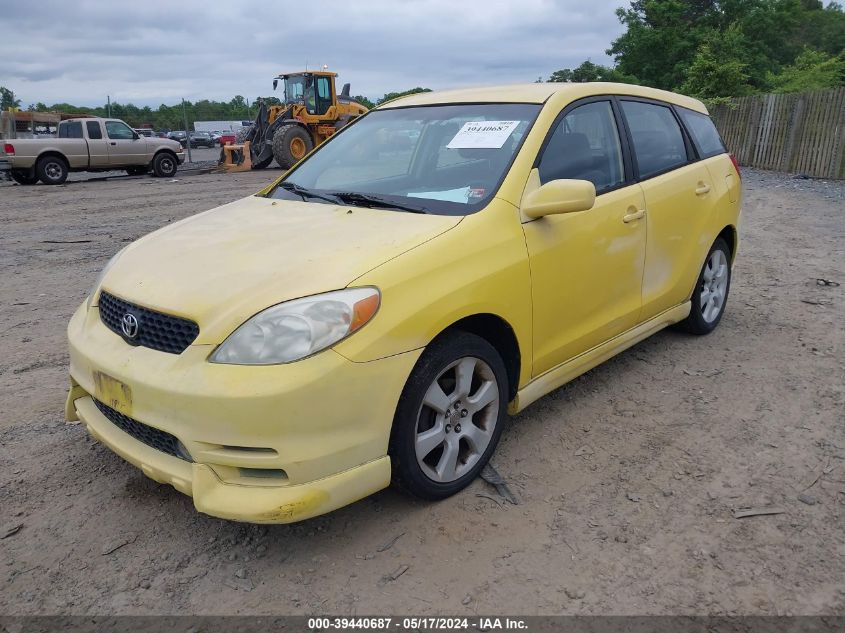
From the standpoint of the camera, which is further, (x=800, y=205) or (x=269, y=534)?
(x=800, y=205)

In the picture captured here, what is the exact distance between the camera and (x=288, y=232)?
2.99m

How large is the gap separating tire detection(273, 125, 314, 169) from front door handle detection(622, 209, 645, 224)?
16465mm

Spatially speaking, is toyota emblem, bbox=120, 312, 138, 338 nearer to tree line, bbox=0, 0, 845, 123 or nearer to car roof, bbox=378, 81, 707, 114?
car roof, bbox=378, 81, 707, 114

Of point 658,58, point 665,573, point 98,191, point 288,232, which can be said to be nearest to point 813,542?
point 665,573

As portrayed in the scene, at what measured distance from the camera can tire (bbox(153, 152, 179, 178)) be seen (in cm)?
1962

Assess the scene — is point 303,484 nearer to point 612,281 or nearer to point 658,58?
point 612,281

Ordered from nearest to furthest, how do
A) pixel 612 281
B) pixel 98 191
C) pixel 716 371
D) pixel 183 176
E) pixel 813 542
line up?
pixel 813 542, pixel 612 281, pixel 716 371, pixel 98 191, pixel 183 176

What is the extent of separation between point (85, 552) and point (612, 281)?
274 centimetres

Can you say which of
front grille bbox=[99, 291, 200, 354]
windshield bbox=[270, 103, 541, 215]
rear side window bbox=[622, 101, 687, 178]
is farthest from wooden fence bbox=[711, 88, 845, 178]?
front grille bbox=[99, 291, 200, 354]

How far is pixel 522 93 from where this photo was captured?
3.61m

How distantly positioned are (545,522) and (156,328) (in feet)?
5.64

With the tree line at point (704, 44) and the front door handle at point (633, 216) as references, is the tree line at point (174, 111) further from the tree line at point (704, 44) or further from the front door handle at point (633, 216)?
the front door handle at point (633, 216)

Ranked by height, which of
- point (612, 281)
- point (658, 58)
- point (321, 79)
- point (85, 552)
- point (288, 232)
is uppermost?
point (658, 58)

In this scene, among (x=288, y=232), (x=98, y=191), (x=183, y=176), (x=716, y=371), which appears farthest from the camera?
(x=183, y=176)
